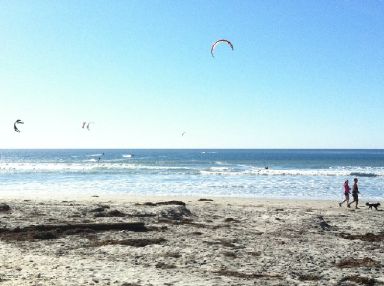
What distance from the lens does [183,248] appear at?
42.9 ft

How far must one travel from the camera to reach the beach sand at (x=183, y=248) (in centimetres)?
1016

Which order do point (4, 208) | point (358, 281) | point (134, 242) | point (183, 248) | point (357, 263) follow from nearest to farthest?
point (358, 281) < point (357, 263) < point (183, 248) < point (134, 242) < point (4, 208)

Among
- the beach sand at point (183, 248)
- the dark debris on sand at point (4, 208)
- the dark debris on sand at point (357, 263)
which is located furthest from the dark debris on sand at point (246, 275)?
the dark debris on sand at point (4, 208)

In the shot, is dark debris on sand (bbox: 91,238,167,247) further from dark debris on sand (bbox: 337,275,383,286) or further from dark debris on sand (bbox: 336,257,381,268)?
dark debris on sand (bbox: 337,275,383,286)

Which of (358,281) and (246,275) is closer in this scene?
(358,281)

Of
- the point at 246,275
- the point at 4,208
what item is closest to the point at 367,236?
the point at 246,275

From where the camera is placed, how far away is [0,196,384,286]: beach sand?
1016 centimetres

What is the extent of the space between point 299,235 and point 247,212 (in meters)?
6.08

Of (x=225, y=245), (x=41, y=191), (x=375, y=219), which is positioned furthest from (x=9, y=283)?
(x=41, y=191)

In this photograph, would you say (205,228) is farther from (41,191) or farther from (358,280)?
(41,191)

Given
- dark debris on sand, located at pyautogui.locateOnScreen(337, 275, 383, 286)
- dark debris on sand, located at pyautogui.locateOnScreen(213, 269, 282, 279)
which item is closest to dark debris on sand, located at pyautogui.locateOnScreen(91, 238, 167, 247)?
dark debris on sand, located at pyautogui.locateOnScreen(213, 269, 282, 279)

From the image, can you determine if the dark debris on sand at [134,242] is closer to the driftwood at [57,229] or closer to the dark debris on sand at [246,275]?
the driftwood at [57,229]

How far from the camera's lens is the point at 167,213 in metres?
19.7

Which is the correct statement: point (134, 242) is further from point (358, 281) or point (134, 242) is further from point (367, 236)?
point (367, 236)
